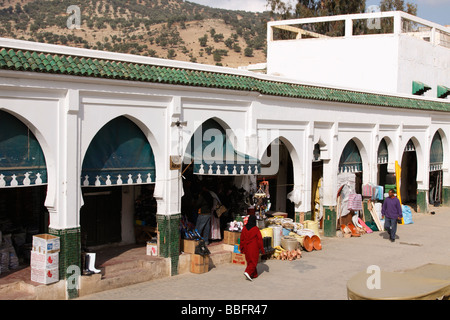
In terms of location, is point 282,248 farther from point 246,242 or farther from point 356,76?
point 356,76

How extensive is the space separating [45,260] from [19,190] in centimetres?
261

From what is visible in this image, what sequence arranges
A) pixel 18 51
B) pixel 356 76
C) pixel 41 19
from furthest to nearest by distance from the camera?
pixel 41 19
pixel 356 76
pixel 18 51

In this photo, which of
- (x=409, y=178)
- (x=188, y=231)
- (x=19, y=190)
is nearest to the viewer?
(x=19, y=190)

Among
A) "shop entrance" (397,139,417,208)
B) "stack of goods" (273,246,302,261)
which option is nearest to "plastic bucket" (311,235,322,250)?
"stack of goods" (273,246,302,261)

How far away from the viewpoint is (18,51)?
31.2ft

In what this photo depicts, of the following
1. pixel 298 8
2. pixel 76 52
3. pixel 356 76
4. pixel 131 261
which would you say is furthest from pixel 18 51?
pixel 298 8

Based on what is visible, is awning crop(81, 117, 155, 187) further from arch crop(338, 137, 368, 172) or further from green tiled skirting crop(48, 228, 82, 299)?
arch crop(338, 137, 368, 172)

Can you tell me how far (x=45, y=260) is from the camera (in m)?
9.85

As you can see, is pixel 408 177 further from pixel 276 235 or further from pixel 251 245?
pixel 251 245

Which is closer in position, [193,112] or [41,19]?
[193,112]

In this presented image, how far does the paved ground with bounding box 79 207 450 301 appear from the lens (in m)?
10.8

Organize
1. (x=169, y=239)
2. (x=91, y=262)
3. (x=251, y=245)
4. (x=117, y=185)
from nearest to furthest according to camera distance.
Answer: (x=91, y=262), (x=251, y=245), (x=169, y=239), (x=117, y=185)

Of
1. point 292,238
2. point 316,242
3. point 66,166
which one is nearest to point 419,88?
point 316,242

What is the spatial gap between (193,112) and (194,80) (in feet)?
2.44
